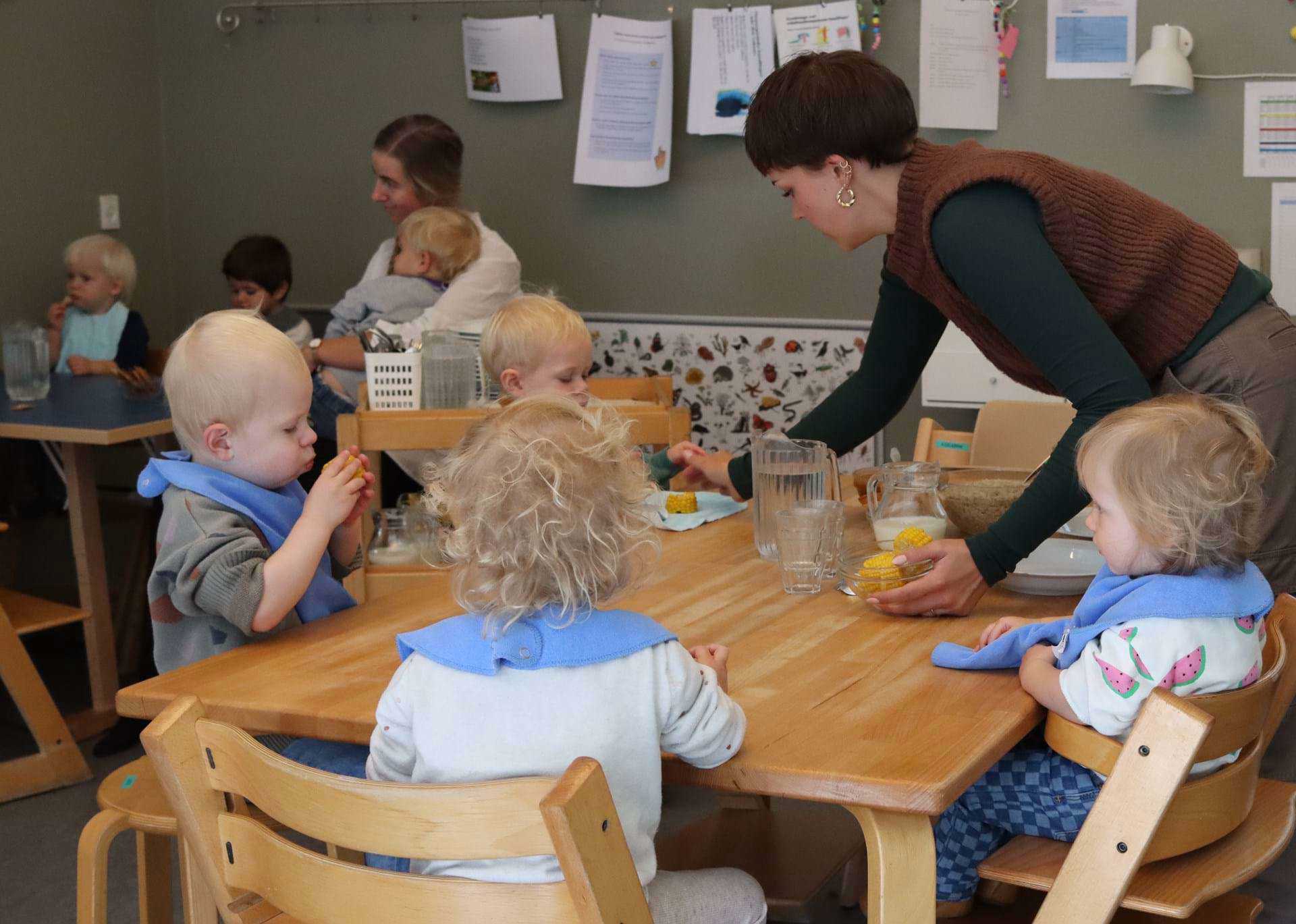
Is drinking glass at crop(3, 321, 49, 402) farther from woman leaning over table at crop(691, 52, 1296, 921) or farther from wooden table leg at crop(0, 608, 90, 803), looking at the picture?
woman leaning over table at crop(691, 52, 1296, 921)

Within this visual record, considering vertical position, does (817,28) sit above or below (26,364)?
above

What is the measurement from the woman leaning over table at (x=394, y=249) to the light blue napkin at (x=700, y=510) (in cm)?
112

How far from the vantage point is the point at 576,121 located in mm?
4133

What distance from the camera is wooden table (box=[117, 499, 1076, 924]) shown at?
1.08m

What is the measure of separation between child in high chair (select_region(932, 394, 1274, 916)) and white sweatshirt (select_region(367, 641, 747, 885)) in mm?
326

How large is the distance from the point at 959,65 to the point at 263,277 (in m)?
2.10

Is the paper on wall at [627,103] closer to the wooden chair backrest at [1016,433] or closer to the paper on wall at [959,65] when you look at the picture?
the paper on wall at [959,65]

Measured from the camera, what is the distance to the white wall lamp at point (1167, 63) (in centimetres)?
326

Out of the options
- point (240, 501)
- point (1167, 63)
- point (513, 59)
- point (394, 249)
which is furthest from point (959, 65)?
point (240, 501)

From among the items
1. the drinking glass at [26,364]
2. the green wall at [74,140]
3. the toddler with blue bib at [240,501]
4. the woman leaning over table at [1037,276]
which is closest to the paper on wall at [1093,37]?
the woman leaning over table at [1037,276]

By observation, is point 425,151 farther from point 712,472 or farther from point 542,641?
point 542,641

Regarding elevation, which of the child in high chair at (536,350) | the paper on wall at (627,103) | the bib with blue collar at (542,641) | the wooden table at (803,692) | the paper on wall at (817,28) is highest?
the paper on wall at (817,28)

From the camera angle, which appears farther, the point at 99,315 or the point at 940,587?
the point at 99,315

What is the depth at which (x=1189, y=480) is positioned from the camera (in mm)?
1239
